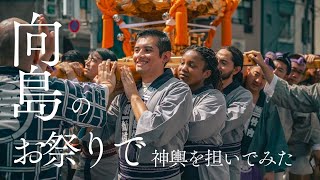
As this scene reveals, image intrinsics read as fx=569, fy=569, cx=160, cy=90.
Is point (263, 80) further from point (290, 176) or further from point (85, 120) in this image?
point (85, 120)

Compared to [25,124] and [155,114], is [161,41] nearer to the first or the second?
[155,114]

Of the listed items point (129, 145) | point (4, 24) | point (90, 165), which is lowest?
point (90, 165)

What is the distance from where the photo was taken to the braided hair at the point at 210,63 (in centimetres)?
327

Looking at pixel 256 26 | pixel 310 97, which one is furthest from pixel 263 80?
pixel 256 26

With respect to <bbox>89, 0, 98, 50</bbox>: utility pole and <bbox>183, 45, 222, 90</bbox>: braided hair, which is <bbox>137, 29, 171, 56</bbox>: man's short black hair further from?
<bbox>89, 0, 98, 50</bbox>: utility pole

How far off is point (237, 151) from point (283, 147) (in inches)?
20.8

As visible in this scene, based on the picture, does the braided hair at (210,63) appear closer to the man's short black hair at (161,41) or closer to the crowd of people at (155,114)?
the crowd of people at (155,114)

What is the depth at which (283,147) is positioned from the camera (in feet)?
13.5

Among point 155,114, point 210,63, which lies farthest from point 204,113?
point 155,114

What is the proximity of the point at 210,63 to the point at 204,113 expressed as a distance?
13.7 inches

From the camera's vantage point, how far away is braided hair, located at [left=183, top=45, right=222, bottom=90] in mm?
3270

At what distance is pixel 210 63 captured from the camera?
10.8 ft

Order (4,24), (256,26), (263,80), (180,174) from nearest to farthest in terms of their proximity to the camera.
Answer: (4,24), (180,174), (263,80), (256,26)

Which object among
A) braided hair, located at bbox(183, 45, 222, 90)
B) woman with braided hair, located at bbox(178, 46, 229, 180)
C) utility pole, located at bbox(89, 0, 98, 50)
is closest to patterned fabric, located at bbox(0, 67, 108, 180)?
woman with braided hair, located at bbox(178, 46, 229, 180)
